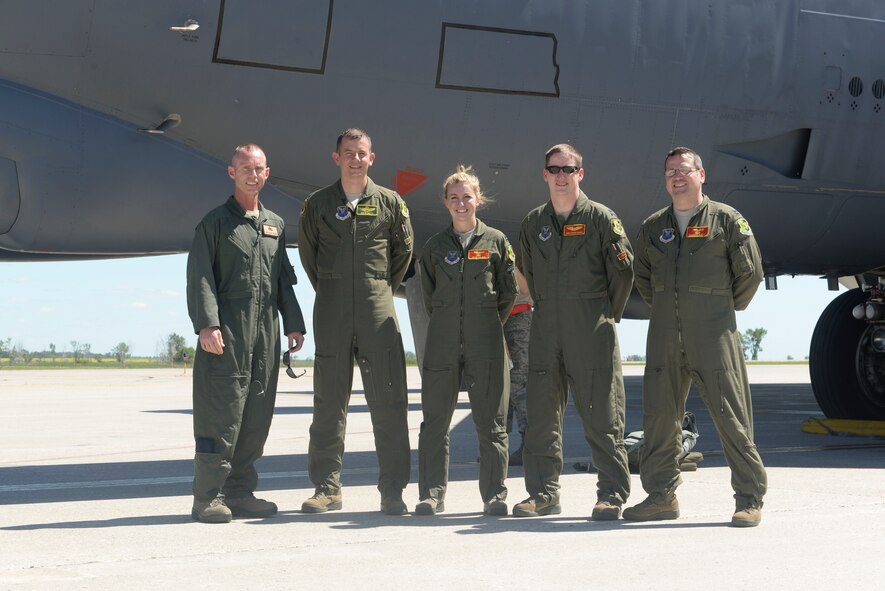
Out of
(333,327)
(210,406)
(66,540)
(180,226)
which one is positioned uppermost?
(180,226)

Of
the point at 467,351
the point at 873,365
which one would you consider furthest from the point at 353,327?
the point at 873,365

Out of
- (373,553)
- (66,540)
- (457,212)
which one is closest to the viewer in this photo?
(373,553)

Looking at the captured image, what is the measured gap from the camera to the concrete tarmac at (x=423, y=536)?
4.50 meters

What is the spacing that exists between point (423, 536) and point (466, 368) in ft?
4.00

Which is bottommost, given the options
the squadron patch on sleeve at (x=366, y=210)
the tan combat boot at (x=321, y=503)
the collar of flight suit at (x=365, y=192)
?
the tan combat boot at (x=321, y=503)

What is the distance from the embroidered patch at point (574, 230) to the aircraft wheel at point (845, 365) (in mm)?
7020

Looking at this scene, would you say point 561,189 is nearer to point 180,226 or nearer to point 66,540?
point 180,226

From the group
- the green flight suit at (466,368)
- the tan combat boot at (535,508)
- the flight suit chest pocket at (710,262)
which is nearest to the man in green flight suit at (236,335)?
the green flight suit at (466,368)

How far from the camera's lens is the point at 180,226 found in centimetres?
740

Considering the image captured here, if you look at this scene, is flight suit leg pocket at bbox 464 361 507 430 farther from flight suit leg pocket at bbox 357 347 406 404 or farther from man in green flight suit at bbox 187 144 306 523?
man in green flight suit at bbox 187 144 306 523

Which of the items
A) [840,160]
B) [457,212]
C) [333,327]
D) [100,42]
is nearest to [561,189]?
[457,212]

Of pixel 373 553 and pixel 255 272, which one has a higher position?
pixel 255 272

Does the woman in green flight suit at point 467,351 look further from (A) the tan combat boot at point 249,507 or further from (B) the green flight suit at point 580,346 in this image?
(A) the tan combat boot at point 249,507

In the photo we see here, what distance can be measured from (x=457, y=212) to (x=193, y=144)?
209cm
